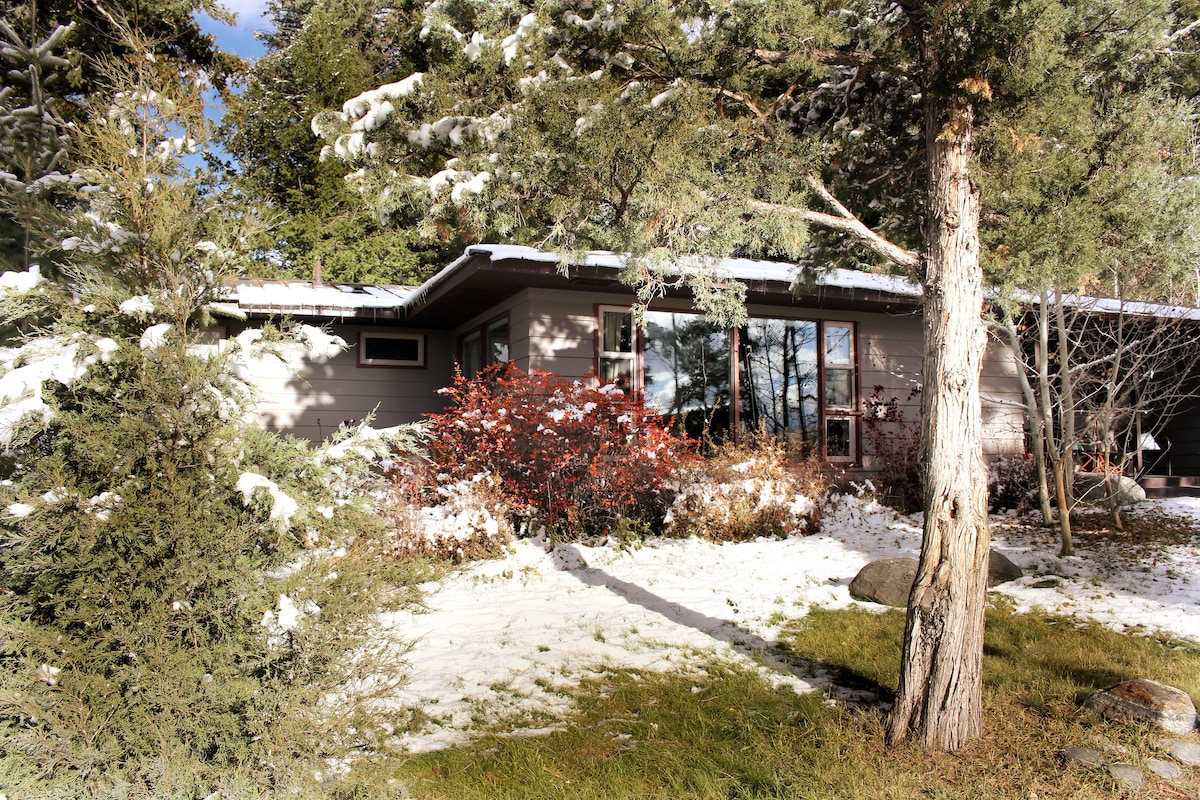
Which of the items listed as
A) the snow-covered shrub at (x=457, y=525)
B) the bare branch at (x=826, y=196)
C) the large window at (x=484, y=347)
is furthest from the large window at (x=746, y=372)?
the bare branch at (x=826, y=196)

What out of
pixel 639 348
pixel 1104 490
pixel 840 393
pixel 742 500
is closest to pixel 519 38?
pixel 742 500

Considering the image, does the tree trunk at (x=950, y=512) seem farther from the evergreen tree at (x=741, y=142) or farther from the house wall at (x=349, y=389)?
the house wall at (x=349, y=389)

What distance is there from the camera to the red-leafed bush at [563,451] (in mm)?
7766

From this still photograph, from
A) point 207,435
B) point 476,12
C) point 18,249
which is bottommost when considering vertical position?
point 207,435

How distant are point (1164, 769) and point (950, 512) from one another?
4.69 feet

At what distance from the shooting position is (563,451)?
775cm

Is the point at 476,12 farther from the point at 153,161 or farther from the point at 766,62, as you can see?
the point at 153,161

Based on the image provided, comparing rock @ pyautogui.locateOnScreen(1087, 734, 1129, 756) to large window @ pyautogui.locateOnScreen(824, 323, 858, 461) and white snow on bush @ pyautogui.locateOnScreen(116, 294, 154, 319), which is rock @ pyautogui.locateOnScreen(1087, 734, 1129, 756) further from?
large window @ pyautogui.locateOnScreen(824, 323, 858, 461)

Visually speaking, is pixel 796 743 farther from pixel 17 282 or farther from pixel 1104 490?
pixel 1104 490

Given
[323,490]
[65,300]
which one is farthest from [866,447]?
[65,300]

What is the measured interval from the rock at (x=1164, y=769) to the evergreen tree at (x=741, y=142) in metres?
0.74

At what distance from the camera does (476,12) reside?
15.9ft

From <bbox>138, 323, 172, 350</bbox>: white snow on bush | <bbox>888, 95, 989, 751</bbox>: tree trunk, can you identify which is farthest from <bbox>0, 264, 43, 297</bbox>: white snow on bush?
<bbox>888, 95, 989, 751</bbox>: tree trunk

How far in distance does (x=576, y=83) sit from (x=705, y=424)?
641cm
